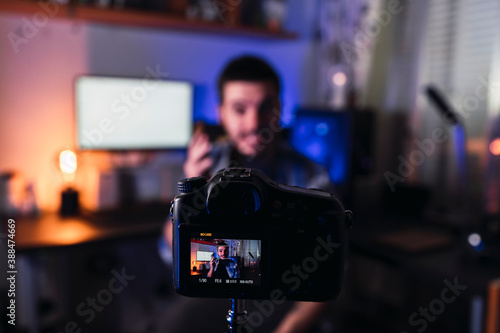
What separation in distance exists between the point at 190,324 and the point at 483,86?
61.9 inches

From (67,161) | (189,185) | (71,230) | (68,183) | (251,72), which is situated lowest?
(71,230)

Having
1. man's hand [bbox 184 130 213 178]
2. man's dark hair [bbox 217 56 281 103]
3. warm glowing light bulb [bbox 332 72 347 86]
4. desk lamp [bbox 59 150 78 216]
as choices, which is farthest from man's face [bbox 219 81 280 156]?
warm glowing light bulb [bbox 332 72 347 86]

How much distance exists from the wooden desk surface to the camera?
1.00 metres

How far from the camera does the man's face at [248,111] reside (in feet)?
4.60

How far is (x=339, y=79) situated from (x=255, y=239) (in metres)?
2.13

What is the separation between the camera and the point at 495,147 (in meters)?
1.80

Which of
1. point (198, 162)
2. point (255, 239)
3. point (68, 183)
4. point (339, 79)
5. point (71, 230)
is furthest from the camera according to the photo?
point (339, 79)

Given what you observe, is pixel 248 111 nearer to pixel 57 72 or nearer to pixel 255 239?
pixel 255 239

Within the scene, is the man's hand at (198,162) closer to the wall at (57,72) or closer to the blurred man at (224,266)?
the blurred man at (224,266)

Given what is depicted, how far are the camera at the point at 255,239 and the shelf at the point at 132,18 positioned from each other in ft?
4.84

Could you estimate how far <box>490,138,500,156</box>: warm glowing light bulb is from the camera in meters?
1.78

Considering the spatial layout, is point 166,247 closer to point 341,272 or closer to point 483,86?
point 341,272

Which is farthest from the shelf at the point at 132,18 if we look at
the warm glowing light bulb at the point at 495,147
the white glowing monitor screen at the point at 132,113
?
the warm glowing light bulb at the point at 495,147

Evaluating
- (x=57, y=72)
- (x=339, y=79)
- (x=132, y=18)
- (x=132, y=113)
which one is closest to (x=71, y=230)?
(x=132, y=113)
